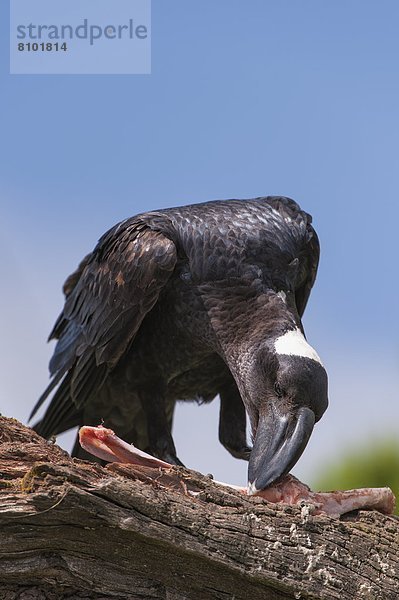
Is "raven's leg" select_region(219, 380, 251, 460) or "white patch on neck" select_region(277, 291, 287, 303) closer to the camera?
"white patch on neck" select_region(277, 291, 287, 303)

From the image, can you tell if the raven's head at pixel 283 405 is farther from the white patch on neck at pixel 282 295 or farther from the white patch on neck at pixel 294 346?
the white patch on neck at pixel 282 295

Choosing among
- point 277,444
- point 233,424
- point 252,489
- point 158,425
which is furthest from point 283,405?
point 233,424

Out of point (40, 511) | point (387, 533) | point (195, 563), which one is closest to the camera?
point (40, 511)

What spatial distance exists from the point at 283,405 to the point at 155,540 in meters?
1.51

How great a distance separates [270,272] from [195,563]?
101 inches

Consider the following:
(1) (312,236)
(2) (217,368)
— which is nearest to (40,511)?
(2) (217,368)

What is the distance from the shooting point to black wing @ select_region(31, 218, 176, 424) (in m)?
6.01

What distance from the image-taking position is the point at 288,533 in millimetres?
4074

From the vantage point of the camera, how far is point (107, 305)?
630cm

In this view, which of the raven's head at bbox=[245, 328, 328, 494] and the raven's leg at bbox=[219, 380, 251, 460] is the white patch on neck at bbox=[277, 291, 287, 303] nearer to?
A: the raven's head at bbox=[245, 328, 328, 494]

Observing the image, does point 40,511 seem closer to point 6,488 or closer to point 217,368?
point 6,488

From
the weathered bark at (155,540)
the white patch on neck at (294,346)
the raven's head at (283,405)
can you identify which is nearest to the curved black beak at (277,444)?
the raven's head at (283,405)

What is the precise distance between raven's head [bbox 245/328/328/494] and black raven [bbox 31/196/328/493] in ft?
0.07

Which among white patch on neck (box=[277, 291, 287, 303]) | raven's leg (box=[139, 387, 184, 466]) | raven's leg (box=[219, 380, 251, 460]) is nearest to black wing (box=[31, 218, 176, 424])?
raven's leg (box=[139, 387, 184, 466])
